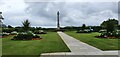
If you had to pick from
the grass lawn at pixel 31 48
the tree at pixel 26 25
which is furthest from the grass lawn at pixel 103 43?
the tree at pixel 26 25

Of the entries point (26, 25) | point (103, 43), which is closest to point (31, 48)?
point (103, 43)

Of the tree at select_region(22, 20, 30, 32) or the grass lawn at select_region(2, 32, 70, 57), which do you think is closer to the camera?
the grass lawn at select_region(2, 32, 70, 57)

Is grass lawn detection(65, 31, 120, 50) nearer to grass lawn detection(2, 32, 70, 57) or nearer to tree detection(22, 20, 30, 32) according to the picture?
grass lawn detection(2, 32, 70, 57)

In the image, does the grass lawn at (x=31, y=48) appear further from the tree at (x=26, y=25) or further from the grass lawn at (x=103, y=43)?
the tree at (x=26, y=25)

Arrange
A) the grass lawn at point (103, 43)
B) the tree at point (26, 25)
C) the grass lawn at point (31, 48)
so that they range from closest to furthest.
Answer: the grass lawn at point (31, 48) < the grass lawn at point (103, 43) < the tree at point (26, 25)

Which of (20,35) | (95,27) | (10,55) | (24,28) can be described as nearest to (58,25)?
(95,27)

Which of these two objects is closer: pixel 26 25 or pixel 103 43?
pixel 103 43

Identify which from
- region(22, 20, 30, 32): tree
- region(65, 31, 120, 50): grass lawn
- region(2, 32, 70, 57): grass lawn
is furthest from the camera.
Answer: region(22, 20, 30, 32): tree

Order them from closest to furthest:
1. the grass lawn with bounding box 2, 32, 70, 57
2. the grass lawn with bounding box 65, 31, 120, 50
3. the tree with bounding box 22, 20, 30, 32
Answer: the grass lawn with bounding box 2, 32, 70, 57 → the grass lawn with bounding box 65, 31, 120, 50 → the tree with bounding box 22, 20, 30, 32

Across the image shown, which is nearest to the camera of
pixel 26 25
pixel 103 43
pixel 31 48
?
pixel 31 48

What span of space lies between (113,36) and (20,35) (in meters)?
11.8

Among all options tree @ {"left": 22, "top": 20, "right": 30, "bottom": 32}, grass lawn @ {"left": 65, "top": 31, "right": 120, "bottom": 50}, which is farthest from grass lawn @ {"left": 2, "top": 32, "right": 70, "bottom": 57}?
tree @ {"left": 22, "top": 20, "right": 30, "bottom": 32}

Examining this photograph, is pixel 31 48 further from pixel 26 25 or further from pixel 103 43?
pixel 26 25

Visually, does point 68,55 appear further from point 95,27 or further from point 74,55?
point 95,27
